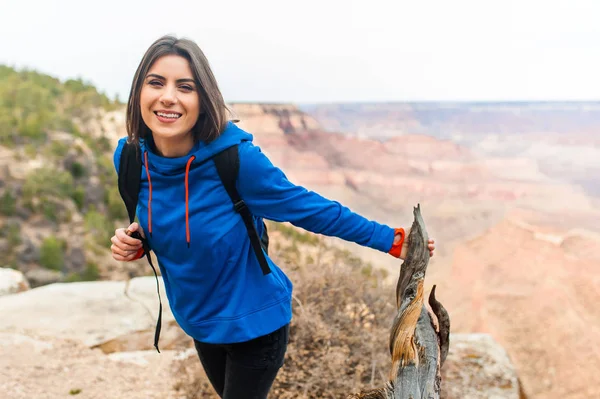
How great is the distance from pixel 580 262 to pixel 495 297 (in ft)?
4.67

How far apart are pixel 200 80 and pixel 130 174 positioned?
0.34 metres

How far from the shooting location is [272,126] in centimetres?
2873

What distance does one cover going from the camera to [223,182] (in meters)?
1.28

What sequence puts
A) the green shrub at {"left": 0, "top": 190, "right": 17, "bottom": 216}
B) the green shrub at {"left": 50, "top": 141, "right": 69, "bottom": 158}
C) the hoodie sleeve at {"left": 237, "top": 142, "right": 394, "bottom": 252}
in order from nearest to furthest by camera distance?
the hoodie sleeve at {"left": 237, "top": 142, "right": 394, "bottom": 252}
the green shrub at {"left": 0, "top": 190, "right": 17, "bottom": 216}
the green shrub at {"left": 50, "top": 141, "right": 69, "bottom": 158}

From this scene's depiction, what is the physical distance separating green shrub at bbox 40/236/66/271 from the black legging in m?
8.32

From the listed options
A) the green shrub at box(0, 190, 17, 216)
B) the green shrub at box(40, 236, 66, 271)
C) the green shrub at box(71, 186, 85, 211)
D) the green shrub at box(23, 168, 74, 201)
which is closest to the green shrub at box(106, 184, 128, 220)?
the green shrub at box(71, 186, 85, 211)

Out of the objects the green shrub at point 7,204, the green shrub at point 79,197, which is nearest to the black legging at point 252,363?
the green shrub at point 7,204

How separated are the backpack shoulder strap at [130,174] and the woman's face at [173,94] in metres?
0.15

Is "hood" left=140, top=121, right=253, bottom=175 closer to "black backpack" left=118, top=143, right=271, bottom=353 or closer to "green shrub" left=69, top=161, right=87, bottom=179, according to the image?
"black backpack" left=118, top=143, right=271, bottom=353

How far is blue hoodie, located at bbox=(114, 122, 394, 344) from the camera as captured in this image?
50.4 inches

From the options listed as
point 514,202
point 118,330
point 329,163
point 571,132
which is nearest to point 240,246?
point 118,330

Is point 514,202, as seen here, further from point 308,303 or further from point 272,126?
point 272,126

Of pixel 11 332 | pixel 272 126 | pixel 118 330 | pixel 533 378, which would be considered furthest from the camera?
pixel 272 126

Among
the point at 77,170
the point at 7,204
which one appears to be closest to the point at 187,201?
the point at 7,204
